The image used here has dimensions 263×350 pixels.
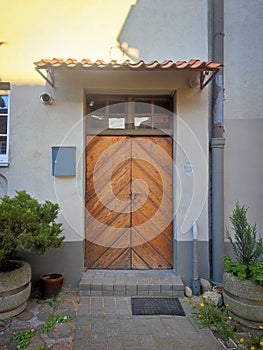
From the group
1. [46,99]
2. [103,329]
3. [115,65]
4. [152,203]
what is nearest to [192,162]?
[152,203]

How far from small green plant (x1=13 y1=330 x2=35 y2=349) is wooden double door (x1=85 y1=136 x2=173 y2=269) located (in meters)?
1.71

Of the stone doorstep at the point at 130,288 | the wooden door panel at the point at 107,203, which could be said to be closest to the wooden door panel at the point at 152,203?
the wooden door panel at the point at 107,203

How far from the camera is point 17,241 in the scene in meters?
3.36

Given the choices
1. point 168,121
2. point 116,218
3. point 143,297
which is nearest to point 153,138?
point 168,121

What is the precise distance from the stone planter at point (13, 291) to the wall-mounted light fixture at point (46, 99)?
→ 8.04ft

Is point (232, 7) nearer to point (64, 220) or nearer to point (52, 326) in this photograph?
point (64, 220)

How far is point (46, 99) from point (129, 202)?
2.12m

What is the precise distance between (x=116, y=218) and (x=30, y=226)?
1.64 meters

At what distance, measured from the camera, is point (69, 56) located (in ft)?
14.6

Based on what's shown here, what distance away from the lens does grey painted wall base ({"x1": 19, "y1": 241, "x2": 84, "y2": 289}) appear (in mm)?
4254

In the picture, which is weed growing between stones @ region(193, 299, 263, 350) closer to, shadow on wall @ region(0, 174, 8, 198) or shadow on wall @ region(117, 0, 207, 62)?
shadow on wall @ region(0, 174, 8, 198)

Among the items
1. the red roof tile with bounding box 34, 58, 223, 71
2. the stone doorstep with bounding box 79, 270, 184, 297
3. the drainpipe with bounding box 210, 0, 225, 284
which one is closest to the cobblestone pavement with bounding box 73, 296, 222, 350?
the stone doorstep with bounding box 79, 270, 184, 297

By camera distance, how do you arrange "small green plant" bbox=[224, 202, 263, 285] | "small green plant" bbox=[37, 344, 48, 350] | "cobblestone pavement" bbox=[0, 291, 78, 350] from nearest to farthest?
"small green plant" bbox=[37, 344, 48, 350] → "cobblestone pavement" bbox=[0, 291, 78, 350] → "small green plant" bbox=[224, 202, 263, 285]

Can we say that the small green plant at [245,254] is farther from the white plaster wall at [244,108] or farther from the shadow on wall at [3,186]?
the shadow on wall at [3,186]
